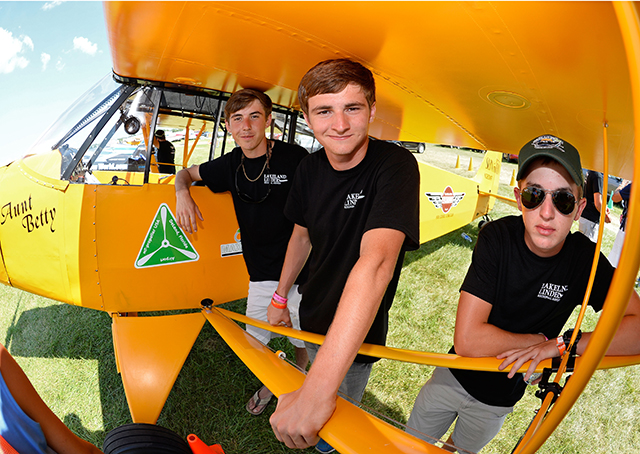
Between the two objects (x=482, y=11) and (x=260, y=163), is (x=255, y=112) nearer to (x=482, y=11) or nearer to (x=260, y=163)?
(x=260, y=163)

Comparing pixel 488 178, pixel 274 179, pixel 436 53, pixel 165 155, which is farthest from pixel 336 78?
pixel 488 178

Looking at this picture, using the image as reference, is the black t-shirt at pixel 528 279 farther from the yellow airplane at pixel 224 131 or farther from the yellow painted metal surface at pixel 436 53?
A: the yellow painted metal surface at pixel 436 53

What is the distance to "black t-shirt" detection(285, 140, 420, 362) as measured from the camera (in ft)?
3.99

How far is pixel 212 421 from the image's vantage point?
266cm

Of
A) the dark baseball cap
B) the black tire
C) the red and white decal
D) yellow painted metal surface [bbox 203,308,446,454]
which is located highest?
the dark baseball cap

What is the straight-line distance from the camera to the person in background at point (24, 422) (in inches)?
45.5

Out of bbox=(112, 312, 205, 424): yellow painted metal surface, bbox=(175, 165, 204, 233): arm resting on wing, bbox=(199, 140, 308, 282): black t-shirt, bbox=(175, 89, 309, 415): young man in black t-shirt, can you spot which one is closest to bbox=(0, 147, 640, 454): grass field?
bbox=(112, 312, 205, 424): yellow painted metal surface

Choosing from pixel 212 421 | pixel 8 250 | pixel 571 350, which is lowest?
pixel 212 421

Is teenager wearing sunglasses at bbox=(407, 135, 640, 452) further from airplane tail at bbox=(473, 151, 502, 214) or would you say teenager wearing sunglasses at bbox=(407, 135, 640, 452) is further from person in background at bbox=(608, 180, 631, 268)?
airplane tail at bbox=(473, 151, 502, 214)

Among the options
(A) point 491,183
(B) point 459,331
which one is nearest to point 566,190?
(B) point 459,331

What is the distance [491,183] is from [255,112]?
20.6 feet

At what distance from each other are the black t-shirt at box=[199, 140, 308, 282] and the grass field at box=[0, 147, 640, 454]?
3.88 ft

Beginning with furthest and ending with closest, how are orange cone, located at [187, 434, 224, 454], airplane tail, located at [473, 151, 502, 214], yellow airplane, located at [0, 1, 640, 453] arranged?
airplane tail, located at [473, 151, 502, 214] < orange cone, located at [187, 434, 224, 454] < yellow airplane, located at [0, 1, 640, 453]

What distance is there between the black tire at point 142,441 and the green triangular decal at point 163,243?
1052mm
